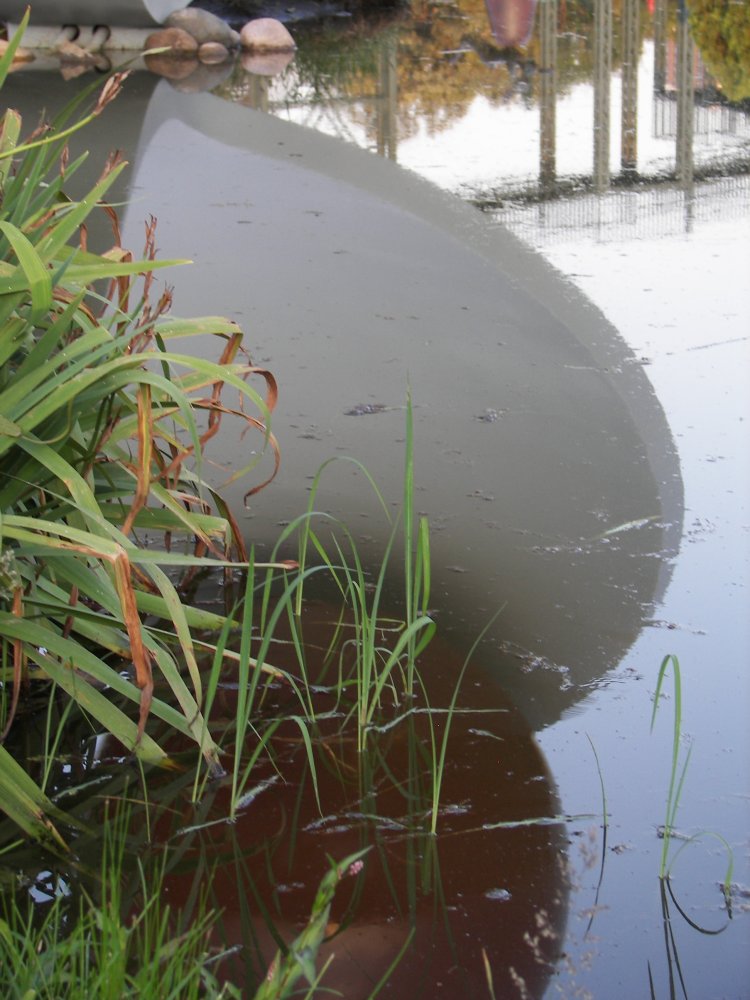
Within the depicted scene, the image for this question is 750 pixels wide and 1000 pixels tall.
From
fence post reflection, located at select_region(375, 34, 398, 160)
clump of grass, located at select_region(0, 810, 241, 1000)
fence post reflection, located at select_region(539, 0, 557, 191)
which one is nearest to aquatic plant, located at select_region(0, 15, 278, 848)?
clump of grass, located at select_region(0, 810, 241, 1000)

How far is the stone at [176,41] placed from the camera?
10758 millimetres

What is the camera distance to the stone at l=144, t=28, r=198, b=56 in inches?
424

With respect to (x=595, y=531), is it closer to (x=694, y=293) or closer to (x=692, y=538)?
(x=692, y=538)

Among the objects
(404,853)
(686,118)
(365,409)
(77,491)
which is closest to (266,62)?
(686,118)

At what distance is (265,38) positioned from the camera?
11.3 m

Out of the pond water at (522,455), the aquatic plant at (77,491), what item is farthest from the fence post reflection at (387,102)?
the aquatic plant at (77,491)

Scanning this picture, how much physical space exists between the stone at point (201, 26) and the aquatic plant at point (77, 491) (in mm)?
9286

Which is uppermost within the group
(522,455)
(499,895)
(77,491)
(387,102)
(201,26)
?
(201,26)

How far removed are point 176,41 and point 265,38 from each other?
89 cm

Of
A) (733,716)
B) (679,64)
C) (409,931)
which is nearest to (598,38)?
(679,64)

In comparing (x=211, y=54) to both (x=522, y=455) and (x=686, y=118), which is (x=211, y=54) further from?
(x=522, y=455)

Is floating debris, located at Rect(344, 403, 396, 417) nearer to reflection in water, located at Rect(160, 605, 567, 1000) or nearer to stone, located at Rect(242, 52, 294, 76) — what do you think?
reflection in water, located at Rect(160, 605, 567, 1000)

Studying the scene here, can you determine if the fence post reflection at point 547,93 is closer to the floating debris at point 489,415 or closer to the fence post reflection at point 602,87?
the fence post reflection at point 602,87

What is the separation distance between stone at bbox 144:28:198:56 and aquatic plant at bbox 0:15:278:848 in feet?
29.2
